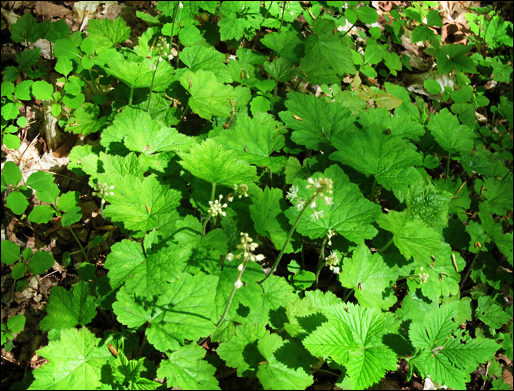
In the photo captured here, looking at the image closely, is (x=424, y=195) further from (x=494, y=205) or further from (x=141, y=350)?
(x=141, y=350)

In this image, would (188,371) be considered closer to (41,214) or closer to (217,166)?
(217,166)

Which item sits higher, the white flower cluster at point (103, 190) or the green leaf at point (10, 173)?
the white flower cluster at point (103, 190)

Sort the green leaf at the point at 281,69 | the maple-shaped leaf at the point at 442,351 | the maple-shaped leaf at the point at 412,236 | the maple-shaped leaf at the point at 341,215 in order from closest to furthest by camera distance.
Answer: the maple-shaped leaf at the point at 442,351 < the maple-shaped leaf at the point at 341,215 < the maple-shaped leaf at the point at 412,236 < the green leaf at the point at 281,69

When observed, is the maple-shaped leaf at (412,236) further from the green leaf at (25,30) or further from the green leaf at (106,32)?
the green leaf at (25,30)

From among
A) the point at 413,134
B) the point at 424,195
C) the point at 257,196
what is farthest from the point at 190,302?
the point at 413,134

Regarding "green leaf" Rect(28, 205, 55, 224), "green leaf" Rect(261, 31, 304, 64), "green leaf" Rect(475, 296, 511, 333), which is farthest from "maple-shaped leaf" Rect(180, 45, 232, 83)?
"green leaf" Rect(475, 296, 511, 333)

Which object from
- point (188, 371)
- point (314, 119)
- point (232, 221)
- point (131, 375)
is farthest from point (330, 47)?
point (131, 375)

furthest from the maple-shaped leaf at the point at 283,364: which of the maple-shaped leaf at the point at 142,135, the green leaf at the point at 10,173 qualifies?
the green leaf at the point at 10,173
